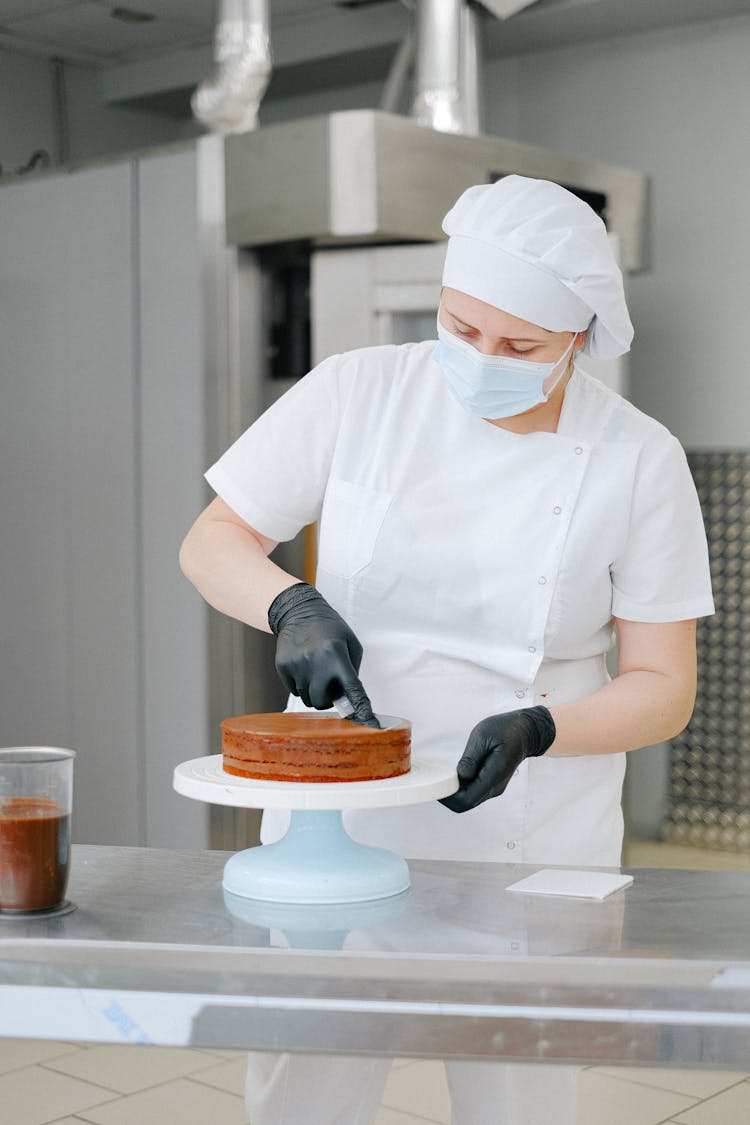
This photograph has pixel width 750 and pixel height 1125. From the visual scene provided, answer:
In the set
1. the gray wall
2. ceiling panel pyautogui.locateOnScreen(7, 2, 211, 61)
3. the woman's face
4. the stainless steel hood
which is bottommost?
the woman's face

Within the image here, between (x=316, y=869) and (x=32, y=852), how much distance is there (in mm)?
254

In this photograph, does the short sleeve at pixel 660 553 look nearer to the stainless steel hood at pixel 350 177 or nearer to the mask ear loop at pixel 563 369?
the mask ear loop at pixel 563 369

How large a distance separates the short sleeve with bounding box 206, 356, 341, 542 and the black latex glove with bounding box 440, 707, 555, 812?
1.42ft

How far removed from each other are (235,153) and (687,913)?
2335mm

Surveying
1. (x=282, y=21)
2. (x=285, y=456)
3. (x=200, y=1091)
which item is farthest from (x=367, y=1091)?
(x=282, y=21)

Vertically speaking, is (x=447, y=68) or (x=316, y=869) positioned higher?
(x=447, y=68)

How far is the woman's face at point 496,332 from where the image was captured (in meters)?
1.57

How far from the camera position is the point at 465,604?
64.7 inches

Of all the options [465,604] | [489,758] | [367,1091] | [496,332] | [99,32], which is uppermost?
[99,32]

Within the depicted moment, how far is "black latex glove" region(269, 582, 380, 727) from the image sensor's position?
141cm

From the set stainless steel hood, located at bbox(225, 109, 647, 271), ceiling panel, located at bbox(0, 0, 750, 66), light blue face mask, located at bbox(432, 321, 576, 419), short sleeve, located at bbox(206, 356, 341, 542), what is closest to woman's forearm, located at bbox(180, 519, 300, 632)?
short sleeve, located at bbox(206, 356, 341, 542)

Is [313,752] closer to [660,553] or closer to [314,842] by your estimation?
[314,842]

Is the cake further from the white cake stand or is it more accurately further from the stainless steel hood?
the stainless steel hood

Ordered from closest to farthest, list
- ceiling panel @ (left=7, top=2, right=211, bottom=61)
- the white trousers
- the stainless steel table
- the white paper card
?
the stainless steel table, the white paper card, the white trousers, ceiling panel @ (left=7, top=2, right=211, bottom=61)
